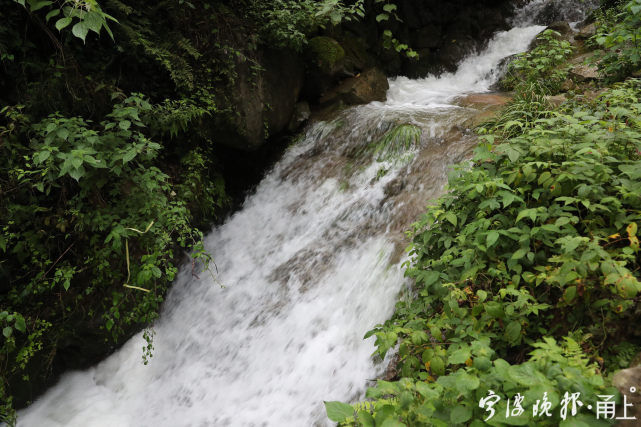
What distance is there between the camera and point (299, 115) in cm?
684

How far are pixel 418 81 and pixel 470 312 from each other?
29.1 feet

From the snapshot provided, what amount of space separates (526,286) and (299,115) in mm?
5489

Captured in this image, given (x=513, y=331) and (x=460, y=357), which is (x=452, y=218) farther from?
(x=460, y=357)

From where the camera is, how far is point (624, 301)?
1811 millimetres

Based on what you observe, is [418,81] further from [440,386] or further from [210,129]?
[440,386]

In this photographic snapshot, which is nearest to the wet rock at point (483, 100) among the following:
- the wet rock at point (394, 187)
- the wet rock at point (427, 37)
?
the wet rock at point (394, 187)

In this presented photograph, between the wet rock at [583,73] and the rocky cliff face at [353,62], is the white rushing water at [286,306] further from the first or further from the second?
the wet rock at [583,73]

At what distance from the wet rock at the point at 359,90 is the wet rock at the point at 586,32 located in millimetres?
4942

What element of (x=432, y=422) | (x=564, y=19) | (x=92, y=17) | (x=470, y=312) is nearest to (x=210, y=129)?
(x=92, y=17)

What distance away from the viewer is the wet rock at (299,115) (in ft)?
22.0

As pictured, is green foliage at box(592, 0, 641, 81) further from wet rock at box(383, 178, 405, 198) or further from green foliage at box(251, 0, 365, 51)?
green foliage at box(251, 0, 365, 51)

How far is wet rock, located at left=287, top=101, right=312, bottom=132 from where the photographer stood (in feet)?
22.0

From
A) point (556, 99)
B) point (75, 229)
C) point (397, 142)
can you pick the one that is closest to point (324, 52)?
point (397, 142)

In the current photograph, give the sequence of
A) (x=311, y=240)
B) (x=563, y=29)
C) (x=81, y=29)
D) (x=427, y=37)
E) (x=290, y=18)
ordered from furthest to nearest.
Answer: (x=427, y=37), (x=563, y=29), (x=290, y=18), (x=311, y=240), (x=81, y=29)
